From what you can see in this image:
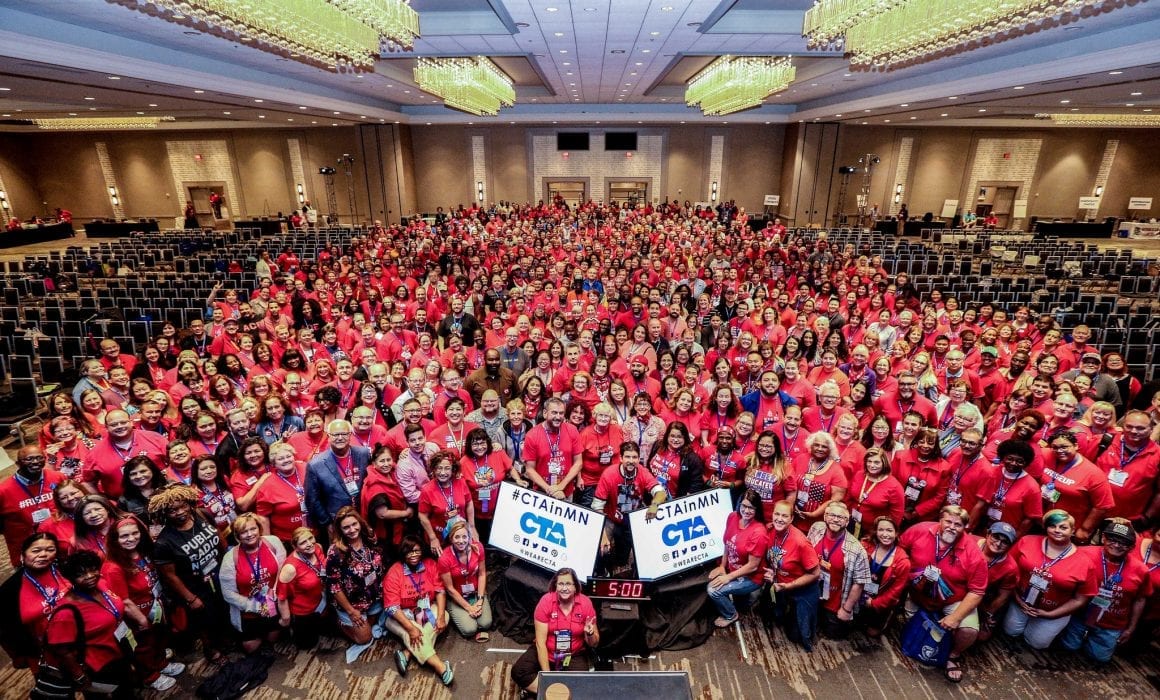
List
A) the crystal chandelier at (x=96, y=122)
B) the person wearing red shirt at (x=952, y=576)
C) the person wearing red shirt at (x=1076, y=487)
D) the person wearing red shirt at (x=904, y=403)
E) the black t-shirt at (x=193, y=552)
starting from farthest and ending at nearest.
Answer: the crystal chandelier at (x=96, y=122) < the person wearing red shirt at (x=904, y=403) < the person wearing red shirt at (x=1076, y=487) < the person wearing red shirt at (x=952, y=576) < the black t-shirt at (x=193, y=552)

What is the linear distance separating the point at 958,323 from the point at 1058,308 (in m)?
4.69

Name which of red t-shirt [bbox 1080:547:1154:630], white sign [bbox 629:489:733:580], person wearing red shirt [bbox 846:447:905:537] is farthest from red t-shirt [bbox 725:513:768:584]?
red t-shirt [bbox 1080:547:1154:630]

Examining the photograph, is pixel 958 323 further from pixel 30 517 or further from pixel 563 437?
pixel 30 517

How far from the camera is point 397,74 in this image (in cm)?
1566

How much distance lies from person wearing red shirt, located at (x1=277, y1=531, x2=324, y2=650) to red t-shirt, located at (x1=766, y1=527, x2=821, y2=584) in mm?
3586

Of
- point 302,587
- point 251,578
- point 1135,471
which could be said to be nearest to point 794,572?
point 1135,471

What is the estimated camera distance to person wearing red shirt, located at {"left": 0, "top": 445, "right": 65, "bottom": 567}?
436cm

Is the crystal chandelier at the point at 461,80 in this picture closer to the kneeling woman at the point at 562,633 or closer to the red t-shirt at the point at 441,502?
the red t-shirt at the point at 441,502

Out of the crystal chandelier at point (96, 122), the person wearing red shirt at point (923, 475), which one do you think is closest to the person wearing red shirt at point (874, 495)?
the person wearing red shirt at point (923, 475)

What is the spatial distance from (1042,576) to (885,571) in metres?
1.12

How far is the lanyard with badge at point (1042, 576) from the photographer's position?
4.10 m

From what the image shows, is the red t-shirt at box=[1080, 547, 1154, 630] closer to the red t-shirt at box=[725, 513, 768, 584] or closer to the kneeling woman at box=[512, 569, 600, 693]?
the red t-shirt at box=[725, 513, 768, 584]

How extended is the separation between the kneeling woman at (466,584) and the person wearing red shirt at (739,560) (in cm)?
193

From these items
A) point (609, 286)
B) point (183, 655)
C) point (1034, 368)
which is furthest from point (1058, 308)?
point (183, 655)
